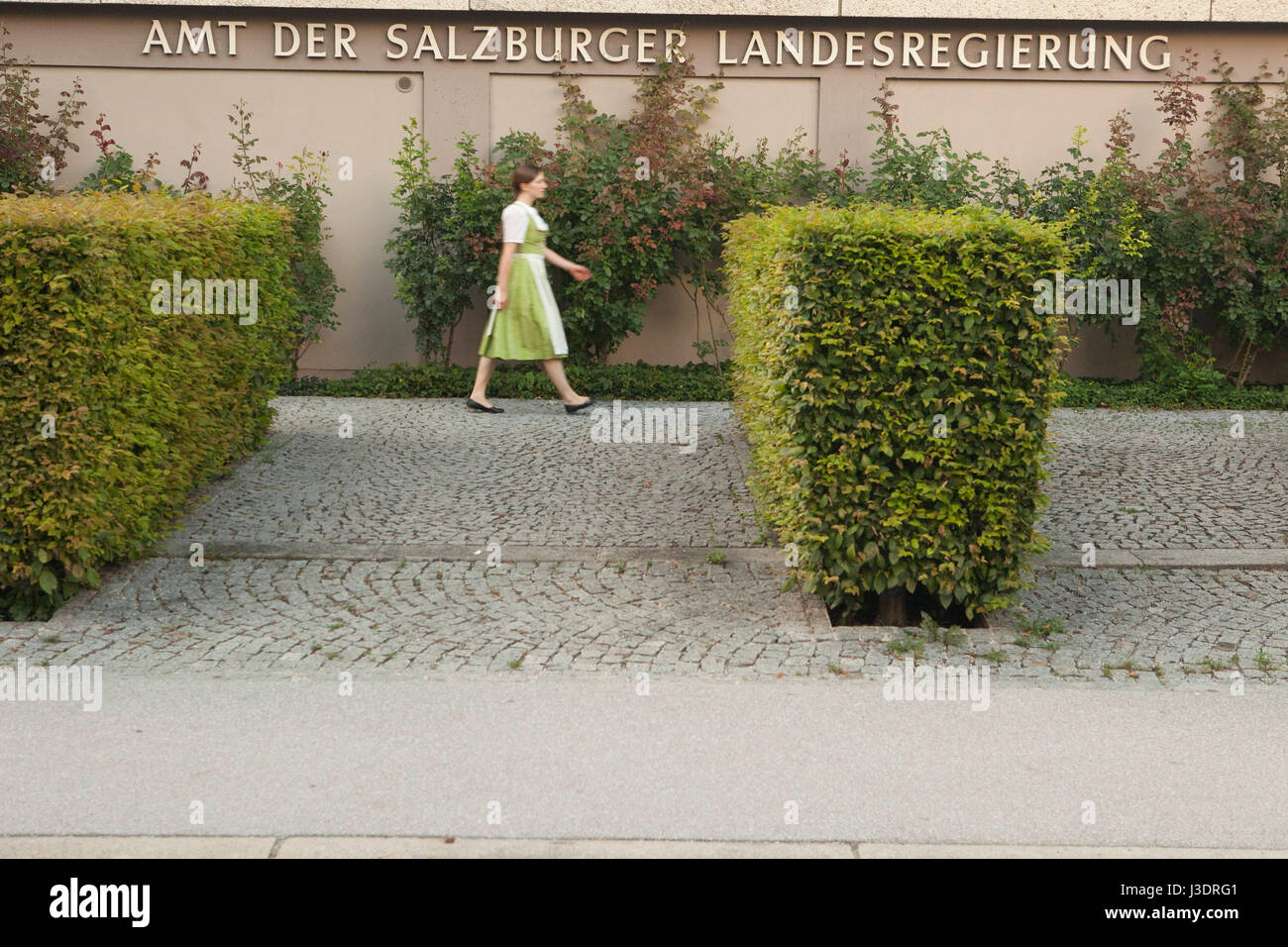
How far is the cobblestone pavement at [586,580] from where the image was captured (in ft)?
18.8

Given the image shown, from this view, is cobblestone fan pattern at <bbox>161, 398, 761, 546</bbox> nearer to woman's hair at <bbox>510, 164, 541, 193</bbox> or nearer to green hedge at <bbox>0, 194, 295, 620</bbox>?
green hedge at <bbox>0, 194, 295, 620</bbox>

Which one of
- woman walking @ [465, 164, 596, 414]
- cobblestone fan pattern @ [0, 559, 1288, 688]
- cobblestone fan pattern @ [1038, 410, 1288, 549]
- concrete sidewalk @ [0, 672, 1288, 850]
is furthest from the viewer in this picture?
woman walking @ [465, 164, 596, 414]

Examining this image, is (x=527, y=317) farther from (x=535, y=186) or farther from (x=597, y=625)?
(x=597, y=625)

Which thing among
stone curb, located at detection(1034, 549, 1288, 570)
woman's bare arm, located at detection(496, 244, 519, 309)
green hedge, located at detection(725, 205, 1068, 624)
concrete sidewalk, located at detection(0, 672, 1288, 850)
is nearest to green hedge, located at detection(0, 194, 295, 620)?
concrete sidewalk, located at detection(0, 672, 1288, 850)

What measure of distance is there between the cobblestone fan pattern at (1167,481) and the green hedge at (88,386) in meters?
4.32

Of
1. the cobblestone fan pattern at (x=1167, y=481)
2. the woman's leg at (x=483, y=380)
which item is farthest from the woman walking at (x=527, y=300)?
the cobblestone fan pattern at (x=1167, y=481)

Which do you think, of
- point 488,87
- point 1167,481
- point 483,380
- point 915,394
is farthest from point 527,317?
point 915,394

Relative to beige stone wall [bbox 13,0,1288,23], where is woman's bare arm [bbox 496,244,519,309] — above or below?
below

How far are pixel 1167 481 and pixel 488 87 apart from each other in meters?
7.23

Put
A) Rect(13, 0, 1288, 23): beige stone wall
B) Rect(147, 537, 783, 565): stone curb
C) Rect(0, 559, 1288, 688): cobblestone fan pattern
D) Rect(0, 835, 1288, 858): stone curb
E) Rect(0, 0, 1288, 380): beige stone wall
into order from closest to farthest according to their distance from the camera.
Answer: Rect(0, 835, 1288, 858): stone curb, Rect(0, 559, 1288, 688): cobblestone fan pattern, Rect(147, 537, 783, 565): stone curb, Rect(13, 0, 1288, 23): beige stone wall, Rect(0, 0, 1288, 380): beige stone wall

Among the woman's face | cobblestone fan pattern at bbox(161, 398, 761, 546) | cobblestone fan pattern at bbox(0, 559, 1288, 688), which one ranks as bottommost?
cobblestone fan pattern at bbox(0, 559, 1288, 688)

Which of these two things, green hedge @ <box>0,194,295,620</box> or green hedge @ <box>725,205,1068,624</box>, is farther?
green hedge @ <box>0,194,295,620</box>

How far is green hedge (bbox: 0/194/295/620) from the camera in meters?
5.82

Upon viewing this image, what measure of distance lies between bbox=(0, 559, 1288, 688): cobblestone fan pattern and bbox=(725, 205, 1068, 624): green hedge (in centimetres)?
38
